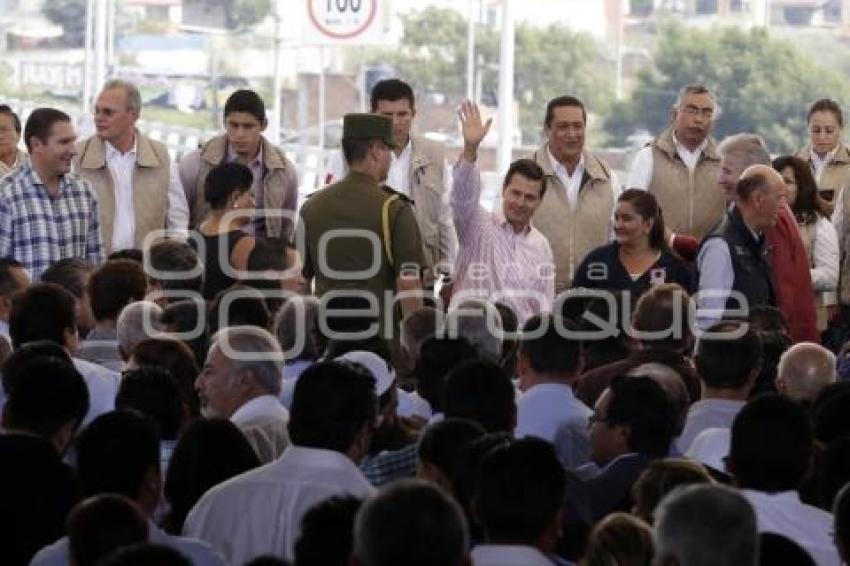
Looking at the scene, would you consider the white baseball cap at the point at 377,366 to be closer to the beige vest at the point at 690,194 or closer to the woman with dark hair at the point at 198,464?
the woman with dark hair at the point at 198,464

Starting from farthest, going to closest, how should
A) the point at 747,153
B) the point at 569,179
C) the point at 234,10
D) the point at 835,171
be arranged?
the point at 234,10, the point at 835,171, the point at 569,179, the point at 747,153

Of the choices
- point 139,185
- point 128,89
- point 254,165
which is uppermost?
Answer: point 128,89

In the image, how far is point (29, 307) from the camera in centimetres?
830

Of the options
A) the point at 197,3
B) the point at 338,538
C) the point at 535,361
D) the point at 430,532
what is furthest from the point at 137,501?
the point at 197,3

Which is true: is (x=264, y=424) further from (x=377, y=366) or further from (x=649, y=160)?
(x=649, y=160)

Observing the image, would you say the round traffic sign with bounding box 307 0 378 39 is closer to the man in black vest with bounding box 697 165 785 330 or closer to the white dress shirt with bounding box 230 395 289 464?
the man in black vest with bounding box 697 165 785 330

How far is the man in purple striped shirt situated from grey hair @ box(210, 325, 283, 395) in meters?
3.80

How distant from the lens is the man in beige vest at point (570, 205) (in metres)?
11.9

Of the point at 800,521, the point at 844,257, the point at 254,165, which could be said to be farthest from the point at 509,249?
the point at 800,521

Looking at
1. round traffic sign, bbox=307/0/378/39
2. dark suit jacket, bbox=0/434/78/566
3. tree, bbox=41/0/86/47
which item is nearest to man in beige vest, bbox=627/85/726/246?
dark suit jacket, bbox=0/434/78/566

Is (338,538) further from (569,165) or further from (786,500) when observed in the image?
(569,165)

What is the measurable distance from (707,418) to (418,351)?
1114 mm

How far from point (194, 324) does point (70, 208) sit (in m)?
2.71

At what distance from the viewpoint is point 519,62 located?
38.2 meters
